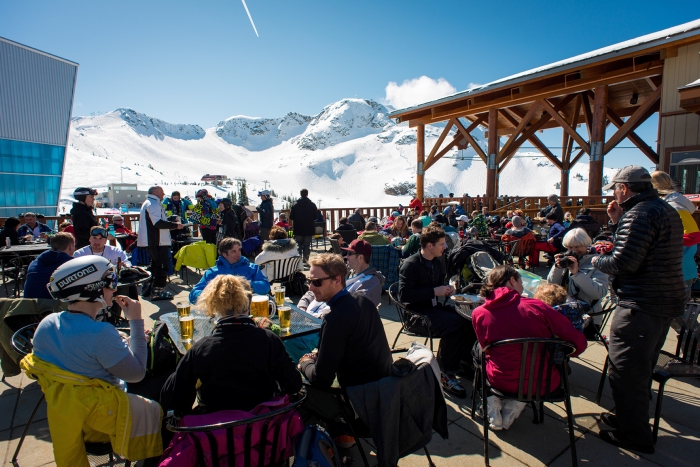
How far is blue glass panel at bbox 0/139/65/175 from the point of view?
26663 millimetres

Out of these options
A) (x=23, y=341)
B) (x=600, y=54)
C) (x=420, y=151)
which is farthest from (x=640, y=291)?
(x=420, y=151)

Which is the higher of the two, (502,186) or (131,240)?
(502,186)

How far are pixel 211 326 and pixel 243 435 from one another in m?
1.10

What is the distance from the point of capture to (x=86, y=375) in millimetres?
1666

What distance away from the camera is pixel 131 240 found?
24.4ft

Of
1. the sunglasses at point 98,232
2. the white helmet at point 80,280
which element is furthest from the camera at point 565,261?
the sunglasses at point 98,232

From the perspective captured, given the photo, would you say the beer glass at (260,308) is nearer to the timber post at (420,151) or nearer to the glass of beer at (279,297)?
the glass of beer at (279,297)

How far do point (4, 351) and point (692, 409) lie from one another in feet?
15.8

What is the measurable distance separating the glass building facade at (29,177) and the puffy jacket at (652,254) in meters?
34.5

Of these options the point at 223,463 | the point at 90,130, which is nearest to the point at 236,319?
the point at 223,463

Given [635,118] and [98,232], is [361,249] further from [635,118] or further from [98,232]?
[635,118]

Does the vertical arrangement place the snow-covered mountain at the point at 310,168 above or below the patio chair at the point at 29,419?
above

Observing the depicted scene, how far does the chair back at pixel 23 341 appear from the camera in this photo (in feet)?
7.12

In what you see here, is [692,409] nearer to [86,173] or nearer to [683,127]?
[683,127]
